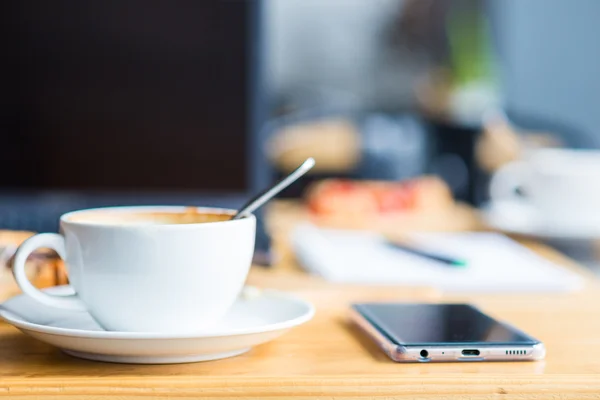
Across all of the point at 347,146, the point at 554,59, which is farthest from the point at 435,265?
the point at 554,59

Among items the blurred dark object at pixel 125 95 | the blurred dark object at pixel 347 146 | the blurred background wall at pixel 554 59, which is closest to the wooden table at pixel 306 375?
the blurred dark object at pixel 125 95

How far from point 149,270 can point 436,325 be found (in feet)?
0.52

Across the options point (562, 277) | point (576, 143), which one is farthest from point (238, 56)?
point (576, 143)

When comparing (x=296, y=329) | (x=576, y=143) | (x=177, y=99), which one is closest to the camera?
(x=296, y=329)

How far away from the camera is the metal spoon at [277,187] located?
1.37 ft

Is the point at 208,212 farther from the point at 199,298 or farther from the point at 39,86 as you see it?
the point at 39,86

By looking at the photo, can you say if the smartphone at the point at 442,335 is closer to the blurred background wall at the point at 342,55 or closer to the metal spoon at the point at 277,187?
the metal spoon at the point at 277,187

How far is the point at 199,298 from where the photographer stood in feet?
1.32

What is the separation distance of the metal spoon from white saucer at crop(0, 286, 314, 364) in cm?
6

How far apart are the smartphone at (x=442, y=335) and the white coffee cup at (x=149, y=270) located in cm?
9

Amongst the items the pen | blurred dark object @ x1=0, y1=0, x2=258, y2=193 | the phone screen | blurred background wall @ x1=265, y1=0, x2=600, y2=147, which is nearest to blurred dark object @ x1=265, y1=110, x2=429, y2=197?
blurred background wall @ x1=265, y1=0, x2=600, y2=147

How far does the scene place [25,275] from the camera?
1.35ft

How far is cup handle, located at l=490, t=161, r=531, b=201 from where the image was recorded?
100cm

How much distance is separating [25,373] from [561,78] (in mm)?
3650
